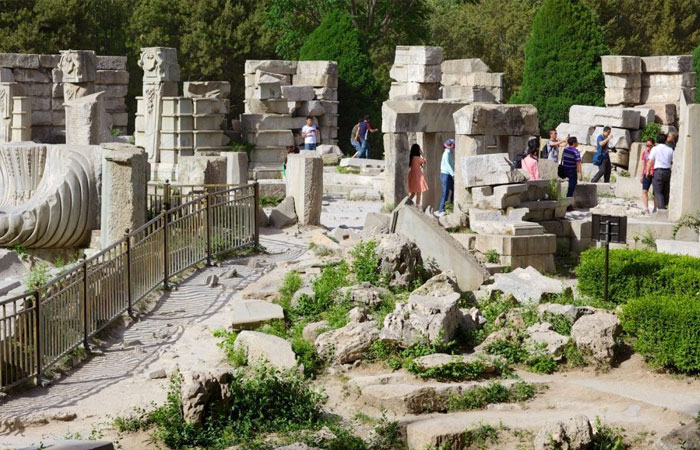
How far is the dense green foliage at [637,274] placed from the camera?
13.6 metres

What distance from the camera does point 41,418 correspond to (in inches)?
422

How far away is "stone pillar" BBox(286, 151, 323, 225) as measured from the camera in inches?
742

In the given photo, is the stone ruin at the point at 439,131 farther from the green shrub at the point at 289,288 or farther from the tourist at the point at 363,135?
the tourist at the point at 363,135

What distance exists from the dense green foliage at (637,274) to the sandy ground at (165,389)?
1.84 meters

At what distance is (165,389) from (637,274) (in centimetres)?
556

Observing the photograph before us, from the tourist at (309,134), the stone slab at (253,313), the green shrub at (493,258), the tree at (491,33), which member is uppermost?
the tree at (491,33)

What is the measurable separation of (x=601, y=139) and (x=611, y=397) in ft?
47.2

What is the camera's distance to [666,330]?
38.1 ft

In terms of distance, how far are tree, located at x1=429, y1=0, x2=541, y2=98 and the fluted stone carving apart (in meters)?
30.2

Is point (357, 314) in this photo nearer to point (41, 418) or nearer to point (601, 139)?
point (41, 418)

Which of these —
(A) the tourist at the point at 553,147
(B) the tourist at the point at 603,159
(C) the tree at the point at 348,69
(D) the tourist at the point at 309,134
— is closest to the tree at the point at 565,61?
(C) the tree at the point at 348,69

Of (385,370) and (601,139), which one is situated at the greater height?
(601,139)

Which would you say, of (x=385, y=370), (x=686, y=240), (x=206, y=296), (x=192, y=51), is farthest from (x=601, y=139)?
(x=192, y=51)

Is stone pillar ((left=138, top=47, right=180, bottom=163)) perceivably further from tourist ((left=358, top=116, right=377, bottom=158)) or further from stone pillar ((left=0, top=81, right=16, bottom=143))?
stone pillar ((left=0, top=81, right=16, bottom=143))
